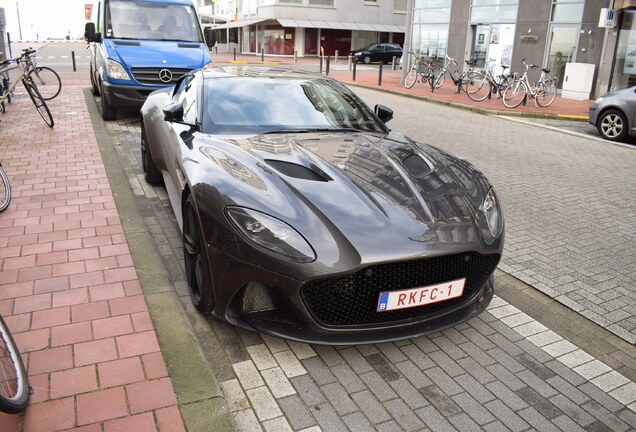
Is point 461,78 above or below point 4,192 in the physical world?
above

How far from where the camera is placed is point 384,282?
110 inches

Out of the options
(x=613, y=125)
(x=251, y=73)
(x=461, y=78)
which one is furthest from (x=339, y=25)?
(x=251, y=73)

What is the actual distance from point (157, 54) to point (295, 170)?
7494mm

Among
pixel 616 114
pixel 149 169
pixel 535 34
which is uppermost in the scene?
pixel 535 34

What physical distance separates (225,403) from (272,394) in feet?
0.80

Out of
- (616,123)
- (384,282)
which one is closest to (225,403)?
(384,282)

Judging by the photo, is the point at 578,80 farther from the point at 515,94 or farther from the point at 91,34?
the point at 91,34

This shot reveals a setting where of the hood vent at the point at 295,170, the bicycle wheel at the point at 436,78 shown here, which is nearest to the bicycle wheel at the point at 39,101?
the hood vent at the point at 295,170

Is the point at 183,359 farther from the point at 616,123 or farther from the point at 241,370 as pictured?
the point at 616,123

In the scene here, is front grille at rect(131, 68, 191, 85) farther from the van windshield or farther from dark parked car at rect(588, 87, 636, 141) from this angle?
dark parked car at rect(588, 87, 636, 141)

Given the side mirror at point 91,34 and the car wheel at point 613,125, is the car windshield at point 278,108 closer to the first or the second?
the side mirror at point 91,34

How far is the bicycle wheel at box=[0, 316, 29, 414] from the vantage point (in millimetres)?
2271

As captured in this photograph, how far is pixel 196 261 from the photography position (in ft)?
11.2

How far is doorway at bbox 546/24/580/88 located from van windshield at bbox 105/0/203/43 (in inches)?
522
